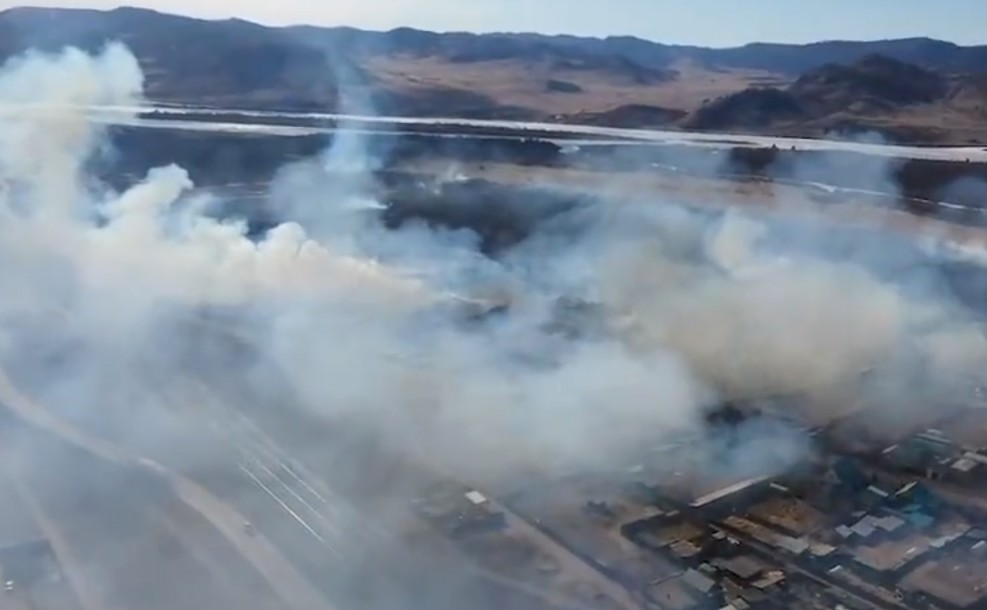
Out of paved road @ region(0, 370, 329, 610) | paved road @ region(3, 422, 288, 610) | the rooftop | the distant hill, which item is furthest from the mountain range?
paved road @ region(3, 422, 288, 610)

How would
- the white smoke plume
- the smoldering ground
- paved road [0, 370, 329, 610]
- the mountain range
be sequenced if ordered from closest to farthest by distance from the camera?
paved road [0, 370, 329, 610]
the smoldering ground
the white smoke plume
the mountain range

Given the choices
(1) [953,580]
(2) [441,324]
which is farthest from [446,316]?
(1) [953,580]

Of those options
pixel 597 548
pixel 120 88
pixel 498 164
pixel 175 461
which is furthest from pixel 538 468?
pixel 498 164

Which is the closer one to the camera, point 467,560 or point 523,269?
point 467,560

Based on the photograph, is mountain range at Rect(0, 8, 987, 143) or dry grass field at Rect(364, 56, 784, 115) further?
dry grass field at Rect(364, 56, 784, 115)

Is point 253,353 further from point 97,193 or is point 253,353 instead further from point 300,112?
point 300,112

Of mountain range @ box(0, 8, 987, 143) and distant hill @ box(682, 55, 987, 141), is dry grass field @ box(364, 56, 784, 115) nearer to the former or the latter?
mountain range @ box(0, 8, 987, 143)

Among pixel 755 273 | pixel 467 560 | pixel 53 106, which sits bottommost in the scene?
pixel 467 560
